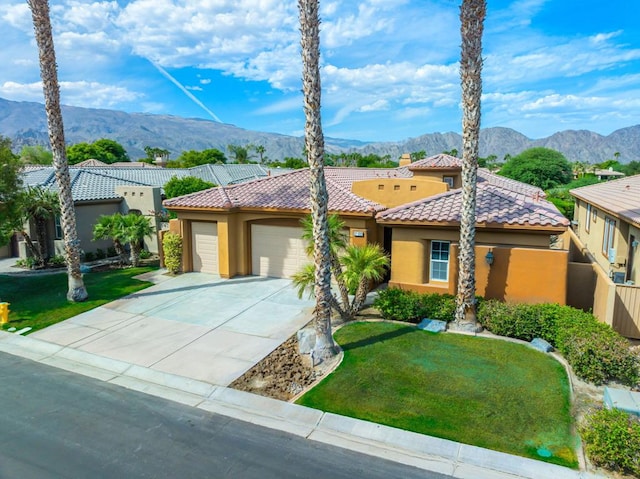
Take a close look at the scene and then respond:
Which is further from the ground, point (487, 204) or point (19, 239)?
point (487, 204)

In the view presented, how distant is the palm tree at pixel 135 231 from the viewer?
20984mm

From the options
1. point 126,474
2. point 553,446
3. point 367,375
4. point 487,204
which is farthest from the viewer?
point 487,204

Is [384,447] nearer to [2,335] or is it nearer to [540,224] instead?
[540,224]

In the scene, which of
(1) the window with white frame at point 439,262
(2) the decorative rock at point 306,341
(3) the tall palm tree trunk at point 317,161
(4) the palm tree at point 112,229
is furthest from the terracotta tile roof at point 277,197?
(2) the decorative rock at point 306,341

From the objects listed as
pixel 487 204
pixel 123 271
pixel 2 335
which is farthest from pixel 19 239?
pixel 487 204

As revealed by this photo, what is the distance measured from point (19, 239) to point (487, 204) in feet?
75.8

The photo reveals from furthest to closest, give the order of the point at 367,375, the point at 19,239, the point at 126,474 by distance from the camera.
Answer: the point at 19,239 < the point at 367,375 < the point at 126,474

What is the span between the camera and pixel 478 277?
1399cm

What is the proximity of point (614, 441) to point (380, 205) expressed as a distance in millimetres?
12125

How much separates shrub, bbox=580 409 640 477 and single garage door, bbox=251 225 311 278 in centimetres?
1233

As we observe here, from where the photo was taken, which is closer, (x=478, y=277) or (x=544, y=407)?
(x=544, y=407)

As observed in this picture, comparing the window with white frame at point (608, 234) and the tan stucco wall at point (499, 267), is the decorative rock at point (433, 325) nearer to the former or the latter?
the tan stucco wall at point (499, 267)

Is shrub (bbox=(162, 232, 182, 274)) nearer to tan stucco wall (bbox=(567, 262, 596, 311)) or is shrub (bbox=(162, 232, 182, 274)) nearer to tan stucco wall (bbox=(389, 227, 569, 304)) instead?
tan stucco wall (bbox=(389, 227, 569, 304))

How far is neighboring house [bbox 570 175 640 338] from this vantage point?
12070 mm
